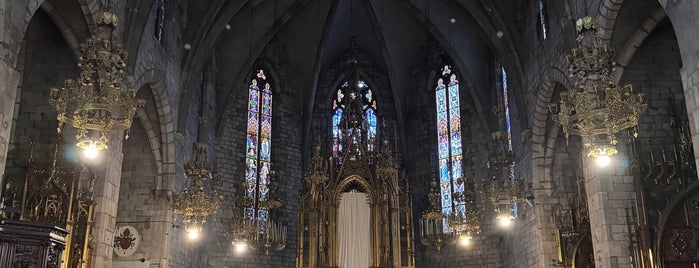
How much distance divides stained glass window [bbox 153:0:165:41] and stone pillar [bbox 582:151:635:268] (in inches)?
390

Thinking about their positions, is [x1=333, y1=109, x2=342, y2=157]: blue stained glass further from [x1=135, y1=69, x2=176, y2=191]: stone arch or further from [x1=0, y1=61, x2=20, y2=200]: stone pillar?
[x1=0, y1=61, x2=20, y2=200]: stone pillar

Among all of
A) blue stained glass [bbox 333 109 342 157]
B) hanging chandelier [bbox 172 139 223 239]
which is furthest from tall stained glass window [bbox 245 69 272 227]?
hanging chandelier [bbox 172 139 223 239]

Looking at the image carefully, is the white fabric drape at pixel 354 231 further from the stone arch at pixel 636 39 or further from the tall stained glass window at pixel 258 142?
the stone arch at pixel 636 39

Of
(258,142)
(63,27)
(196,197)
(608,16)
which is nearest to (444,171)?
(258,142)

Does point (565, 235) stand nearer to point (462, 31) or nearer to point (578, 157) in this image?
point (578, 157)

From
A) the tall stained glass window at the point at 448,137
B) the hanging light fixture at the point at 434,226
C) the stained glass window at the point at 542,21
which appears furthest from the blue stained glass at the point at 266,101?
the stained glass window at the point at 542,21

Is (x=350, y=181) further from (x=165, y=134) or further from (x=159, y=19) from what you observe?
(x=159, y=19)

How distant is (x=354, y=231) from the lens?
18094mm

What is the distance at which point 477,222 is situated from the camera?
17.0 meters

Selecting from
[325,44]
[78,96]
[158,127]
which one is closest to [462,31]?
[325,44]

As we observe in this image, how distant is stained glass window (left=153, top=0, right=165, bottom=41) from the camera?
15387mm

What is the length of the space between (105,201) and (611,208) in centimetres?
940

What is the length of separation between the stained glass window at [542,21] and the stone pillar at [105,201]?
9.71 metres

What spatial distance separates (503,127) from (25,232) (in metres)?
13.4
